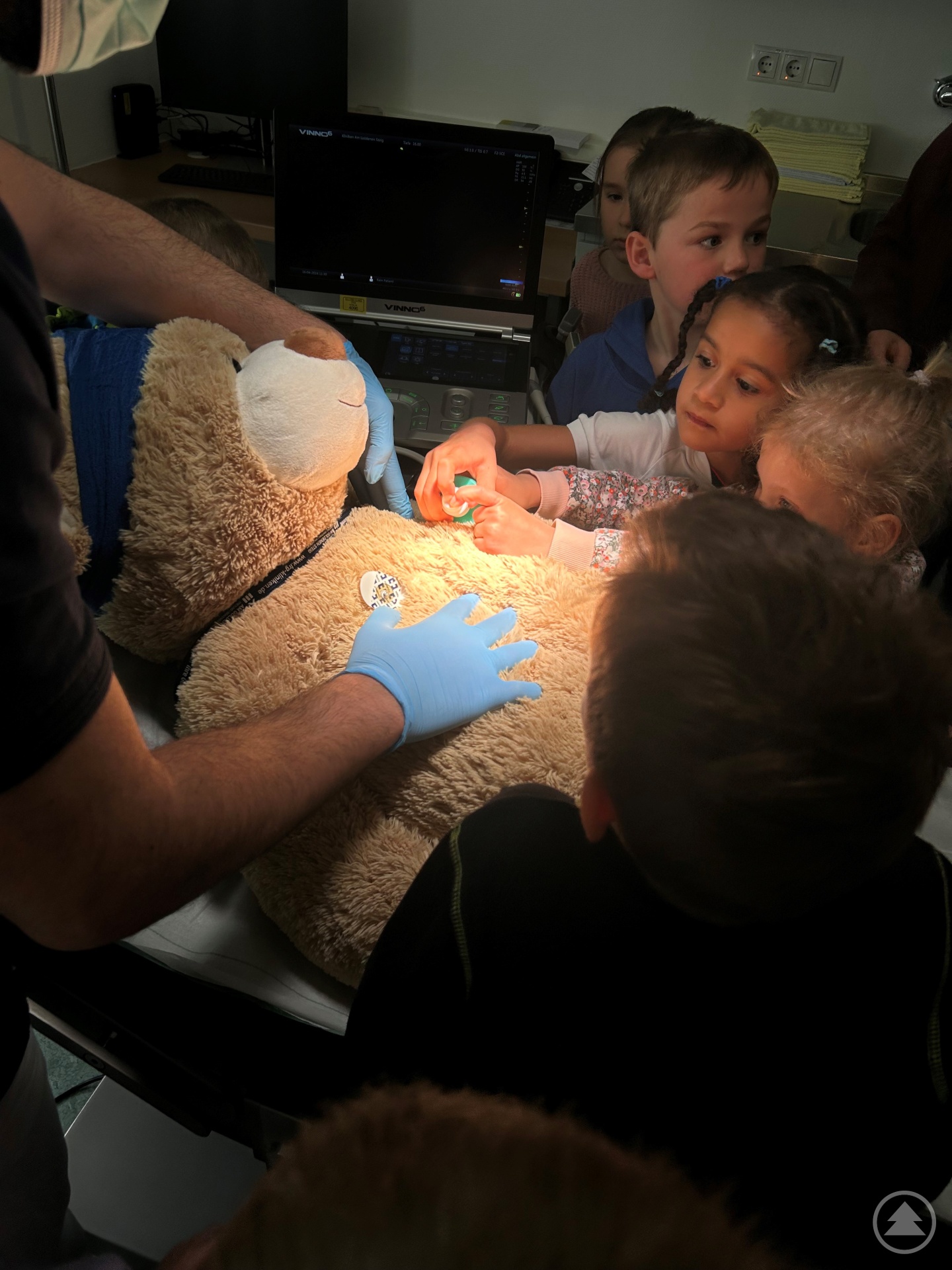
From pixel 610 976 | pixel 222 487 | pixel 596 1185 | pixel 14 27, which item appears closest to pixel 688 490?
pixel 222 487

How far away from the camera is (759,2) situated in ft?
7.76

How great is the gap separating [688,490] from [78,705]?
3.25ft

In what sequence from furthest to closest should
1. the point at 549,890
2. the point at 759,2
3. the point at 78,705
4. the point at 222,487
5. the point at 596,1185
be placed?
the point at 759,2 → the point at 222,487 → the point at 549,890 → the point at 78,705 → the point at 596,1185

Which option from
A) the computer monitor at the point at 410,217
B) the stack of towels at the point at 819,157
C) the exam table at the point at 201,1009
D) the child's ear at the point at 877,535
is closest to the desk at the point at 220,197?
the computer monitor at the point at 410,217

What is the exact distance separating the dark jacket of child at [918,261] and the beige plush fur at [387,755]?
1111mm

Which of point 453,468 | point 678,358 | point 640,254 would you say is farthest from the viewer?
point 640,254

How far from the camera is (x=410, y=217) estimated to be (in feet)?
5.48

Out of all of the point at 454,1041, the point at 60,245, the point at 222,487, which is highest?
the point at 60,245

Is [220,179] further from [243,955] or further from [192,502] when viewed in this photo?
[243,955]

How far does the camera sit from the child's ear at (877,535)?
3.20 ft

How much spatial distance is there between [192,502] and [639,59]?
262 centimetres

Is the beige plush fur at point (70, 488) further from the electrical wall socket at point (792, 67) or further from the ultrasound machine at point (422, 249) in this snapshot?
the electrical wall socket at point (792, 67)

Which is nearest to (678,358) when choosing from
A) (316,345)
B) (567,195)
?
(316,345)

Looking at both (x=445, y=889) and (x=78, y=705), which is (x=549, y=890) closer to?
(x=445, y=889)
